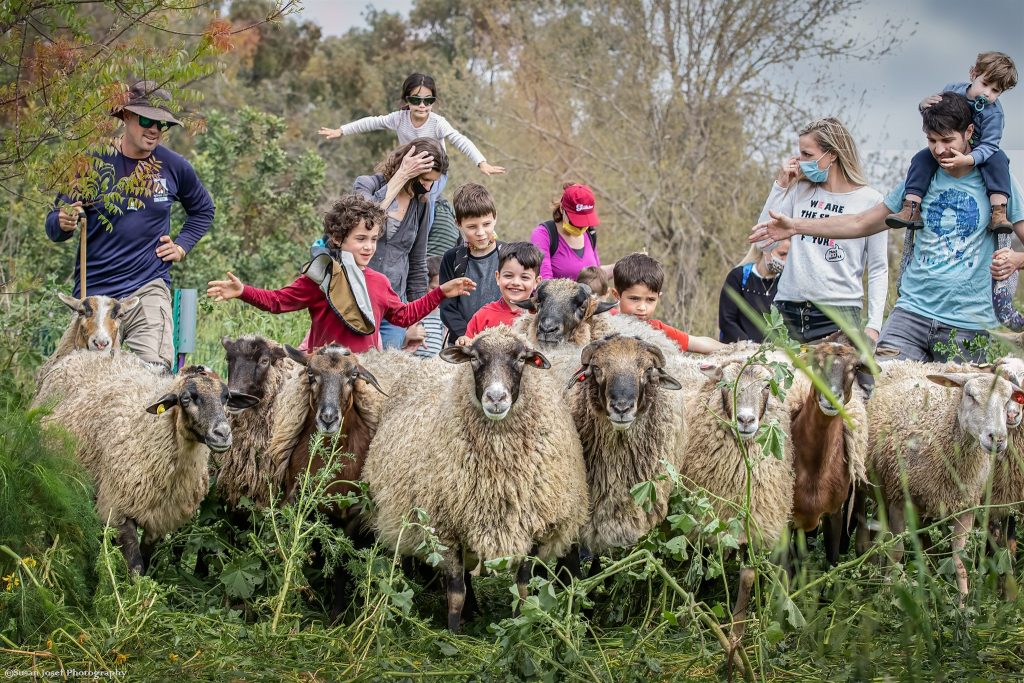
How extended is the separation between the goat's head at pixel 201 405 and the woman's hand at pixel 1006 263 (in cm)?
468

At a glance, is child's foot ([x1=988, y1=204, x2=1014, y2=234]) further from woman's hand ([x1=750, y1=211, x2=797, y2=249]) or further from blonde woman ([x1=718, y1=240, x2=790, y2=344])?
blonde woman ([x1=718, y1=240, x2=790, y2=344])

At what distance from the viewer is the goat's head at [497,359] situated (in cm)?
598

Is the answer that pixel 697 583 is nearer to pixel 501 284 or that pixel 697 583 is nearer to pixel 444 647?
pixel 444 647

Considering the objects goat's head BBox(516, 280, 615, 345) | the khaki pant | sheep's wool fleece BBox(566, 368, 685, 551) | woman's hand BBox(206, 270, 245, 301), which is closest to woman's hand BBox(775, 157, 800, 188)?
goat's head BBox(516, 280, 615, 345)

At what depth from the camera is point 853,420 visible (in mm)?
6629

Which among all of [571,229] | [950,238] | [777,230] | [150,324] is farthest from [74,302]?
[950,238]

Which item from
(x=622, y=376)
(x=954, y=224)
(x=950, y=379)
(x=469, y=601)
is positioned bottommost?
(x=469, y=601)

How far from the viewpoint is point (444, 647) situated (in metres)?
5.26

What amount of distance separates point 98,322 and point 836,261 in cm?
522

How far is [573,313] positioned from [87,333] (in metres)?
3.53

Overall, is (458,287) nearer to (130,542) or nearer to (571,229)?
(571,229)

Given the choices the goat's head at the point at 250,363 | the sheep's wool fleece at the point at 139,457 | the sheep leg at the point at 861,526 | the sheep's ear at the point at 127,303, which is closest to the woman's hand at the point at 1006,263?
the sheep leg at the point at 861,526

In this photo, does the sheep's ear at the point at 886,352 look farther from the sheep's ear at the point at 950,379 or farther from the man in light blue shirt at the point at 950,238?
the man in light blue shirt at the point at 950,238

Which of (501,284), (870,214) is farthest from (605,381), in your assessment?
(870,214)
